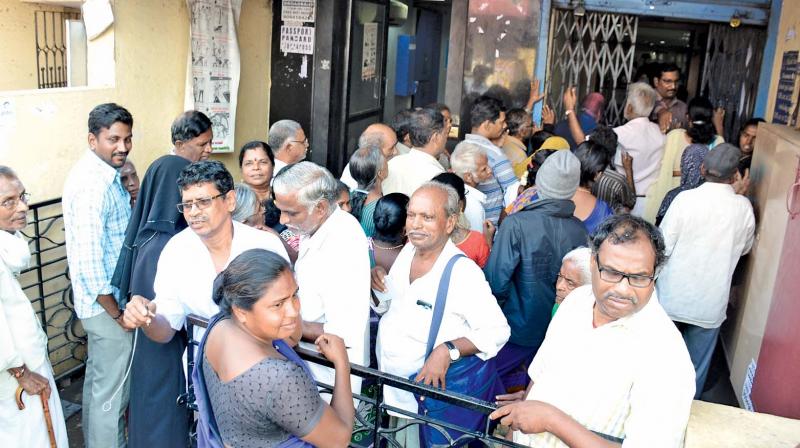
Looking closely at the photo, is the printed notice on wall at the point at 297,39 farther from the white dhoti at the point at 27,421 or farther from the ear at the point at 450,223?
the white dhoti at the point at 27,421

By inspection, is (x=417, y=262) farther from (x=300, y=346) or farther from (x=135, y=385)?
(x=135, y=385)

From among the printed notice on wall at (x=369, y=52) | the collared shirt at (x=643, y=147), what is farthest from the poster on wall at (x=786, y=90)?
Result: the printed notice on wall at (x=369, y=52)

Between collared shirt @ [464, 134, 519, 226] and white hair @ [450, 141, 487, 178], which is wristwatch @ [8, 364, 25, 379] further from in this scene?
collared shirt @ [464, 134, 519, 226]

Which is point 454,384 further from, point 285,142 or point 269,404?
point 285,142

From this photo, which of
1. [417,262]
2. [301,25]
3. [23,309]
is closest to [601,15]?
[301,25]

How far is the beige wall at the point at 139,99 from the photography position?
14.4 ft

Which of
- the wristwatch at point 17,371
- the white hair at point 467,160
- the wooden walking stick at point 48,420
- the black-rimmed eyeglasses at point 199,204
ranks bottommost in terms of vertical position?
the wooden walking stick at point 48,420

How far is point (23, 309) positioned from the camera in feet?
10.3

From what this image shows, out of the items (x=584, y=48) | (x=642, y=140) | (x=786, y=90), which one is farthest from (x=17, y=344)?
(x=584, y=48)

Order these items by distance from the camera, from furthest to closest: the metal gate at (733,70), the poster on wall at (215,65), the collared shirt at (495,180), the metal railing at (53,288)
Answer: the metal gate at (733,70)
the poster on wall at (215,65)
the collared shirt at (495,180)
the metal railing at (53,288)

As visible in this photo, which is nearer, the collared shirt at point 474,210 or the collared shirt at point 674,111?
the collared shirt at point 474,210

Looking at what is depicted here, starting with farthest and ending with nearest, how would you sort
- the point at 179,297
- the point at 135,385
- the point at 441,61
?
the point at 441,61
the point at 135,385
the point at 179,297

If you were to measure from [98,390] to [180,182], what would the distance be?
4.65ft

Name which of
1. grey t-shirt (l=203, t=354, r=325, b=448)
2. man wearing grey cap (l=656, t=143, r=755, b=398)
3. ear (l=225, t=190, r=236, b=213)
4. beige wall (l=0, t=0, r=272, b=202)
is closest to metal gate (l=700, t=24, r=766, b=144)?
man wearing grey cap (l=656, t=143, r=755, b=398)
